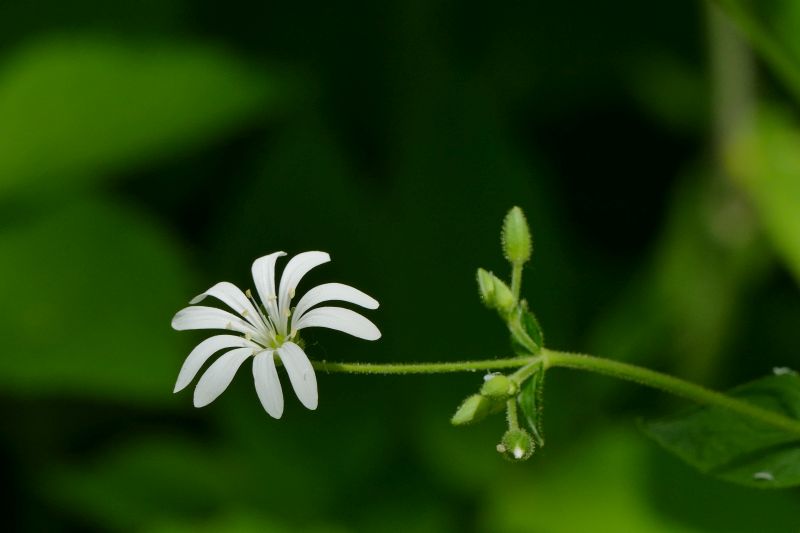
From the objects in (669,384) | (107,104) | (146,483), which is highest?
(107,104)

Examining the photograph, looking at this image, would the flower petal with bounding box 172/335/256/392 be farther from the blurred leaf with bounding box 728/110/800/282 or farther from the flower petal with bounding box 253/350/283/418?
the blurred leaf with bounding box 728/110/800/282

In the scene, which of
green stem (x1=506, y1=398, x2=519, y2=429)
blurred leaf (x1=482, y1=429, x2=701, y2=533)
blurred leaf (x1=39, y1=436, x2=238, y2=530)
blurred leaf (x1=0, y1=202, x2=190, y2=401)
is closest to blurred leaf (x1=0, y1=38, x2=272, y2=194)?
blurred leaf (x1=0, y1=202, x2=190, y2=401)

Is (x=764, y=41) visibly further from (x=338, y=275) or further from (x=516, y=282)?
(x=338, y=275)

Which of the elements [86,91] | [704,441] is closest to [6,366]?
[86,91]

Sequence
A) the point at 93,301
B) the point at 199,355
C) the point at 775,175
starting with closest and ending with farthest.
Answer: the point at 199,355, the point at 775,175, the point at 93,301

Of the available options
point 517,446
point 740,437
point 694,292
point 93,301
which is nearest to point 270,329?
point 517,446

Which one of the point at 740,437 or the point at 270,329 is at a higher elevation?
the point at 270,329

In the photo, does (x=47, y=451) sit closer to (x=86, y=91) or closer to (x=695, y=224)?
(x=86, y=91)

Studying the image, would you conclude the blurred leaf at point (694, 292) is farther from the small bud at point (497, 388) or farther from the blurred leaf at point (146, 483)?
the small bud at point (497, 388)
